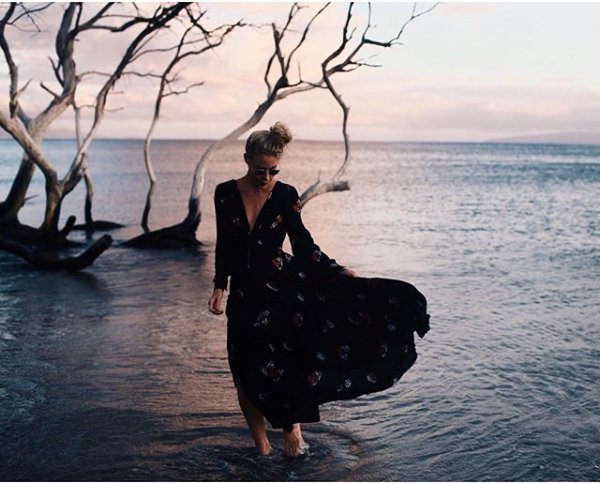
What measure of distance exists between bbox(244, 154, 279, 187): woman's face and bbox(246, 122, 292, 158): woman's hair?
30 mm

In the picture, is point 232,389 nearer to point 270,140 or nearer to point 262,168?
point 262,168

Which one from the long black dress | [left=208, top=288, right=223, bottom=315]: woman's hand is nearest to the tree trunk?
[left=208, top=288, right=223, bottom=315]: woman's hand

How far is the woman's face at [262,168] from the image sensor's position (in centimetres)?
450

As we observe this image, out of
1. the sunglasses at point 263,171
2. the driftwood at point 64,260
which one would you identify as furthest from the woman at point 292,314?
the driftwood at point 64,260

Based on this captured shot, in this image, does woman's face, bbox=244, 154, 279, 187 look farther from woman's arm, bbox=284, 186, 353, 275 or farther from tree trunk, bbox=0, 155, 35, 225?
tree trunk, bbox=0, 155, 35, 225

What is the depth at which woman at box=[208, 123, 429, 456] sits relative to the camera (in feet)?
15.3

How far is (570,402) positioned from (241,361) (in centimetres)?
305

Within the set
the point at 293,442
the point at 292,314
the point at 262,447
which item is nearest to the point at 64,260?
the point at 262,447

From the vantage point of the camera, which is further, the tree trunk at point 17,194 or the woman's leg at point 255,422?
the tree trunk at point 17,194

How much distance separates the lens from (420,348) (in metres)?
8.24

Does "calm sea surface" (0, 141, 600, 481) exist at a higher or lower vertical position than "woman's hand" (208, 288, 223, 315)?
lower

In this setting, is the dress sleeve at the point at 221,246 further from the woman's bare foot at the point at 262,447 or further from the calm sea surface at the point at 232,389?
the calm sea surface at the point at 232,389

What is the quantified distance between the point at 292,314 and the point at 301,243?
423 mm

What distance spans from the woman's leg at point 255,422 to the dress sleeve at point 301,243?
0.87 metres
